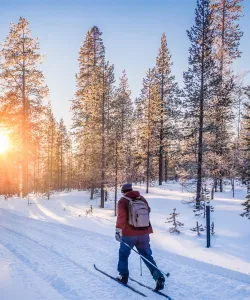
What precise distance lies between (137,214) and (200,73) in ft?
53.2

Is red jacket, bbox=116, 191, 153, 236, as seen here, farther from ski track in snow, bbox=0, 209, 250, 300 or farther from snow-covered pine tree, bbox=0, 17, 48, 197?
snow-covered pine tree, bbox=0, 17, 48, 197

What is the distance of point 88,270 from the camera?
22.6ft

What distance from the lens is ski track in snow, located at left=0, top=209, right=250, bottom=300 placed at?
5.64m

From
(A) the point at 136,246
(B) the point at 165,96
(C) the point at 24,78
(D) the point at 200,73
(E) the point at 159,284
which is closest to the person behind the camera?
(E) the point at 159,284

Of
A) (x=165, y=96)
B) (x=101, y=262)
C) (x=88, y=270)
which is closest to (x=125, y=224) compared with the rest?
(x=88, y=270)

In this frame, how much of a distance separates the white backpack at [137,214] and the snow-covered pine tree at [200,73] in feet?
45.6

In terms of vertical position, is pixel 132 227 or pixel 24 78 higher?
pixel 24 78

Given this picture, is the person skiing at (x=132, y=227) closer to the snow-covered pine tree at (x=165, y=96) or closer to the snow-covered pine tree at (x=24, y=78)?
the snow-covered pine tree at (x=24, y=78)

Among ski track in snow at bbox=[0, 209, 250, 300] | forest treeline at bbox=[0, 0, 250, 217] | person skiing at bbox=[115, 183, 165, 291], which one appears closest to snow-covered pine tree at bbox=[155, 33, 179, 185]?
forest treeline at bbox=[0, 0, 250, 217]

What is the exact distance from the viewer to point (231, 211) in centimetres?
1623

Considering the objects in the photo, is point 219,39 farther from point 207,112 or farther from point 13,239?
point 13,239

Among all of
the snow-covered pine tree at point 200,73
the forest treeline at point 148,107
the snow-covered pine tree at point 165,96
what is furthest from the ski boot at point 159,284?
the snow-covered pine tree at point 165,96

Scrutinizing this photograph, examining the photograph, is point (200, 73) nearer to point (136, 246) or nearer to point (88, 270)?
point (136, 246)

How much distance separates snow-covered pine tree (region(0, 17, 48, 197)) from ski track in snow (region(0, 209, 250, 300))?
17366mm
